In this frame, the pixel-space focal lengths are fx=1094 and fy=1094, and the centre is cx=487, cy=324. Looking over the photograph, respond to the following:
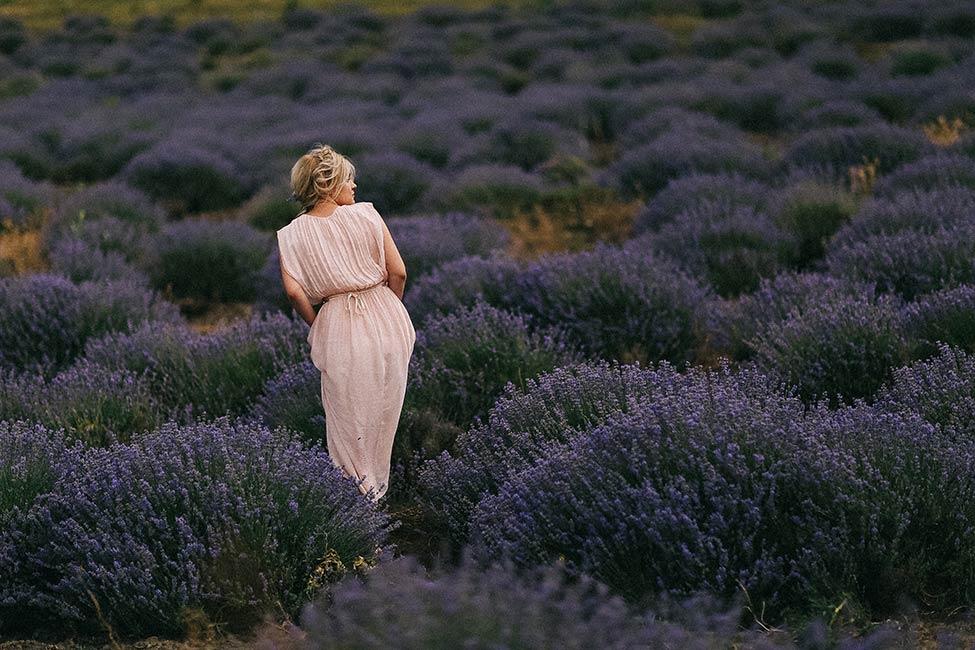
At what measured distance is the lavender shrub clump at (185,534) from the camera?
10.2 feet

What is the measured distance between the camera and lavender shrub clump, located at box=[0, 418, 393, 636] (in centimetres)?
309

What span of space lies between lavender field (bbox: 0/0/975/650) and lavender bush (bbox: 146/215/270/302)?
0.02 meters

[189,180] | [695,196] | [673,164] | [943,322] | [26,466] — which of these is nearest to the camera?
[26,466]

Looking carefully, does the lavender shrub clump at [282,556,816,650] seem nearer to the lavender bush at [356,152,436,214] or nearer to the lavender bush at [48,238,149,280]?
the lavender bush at [48,238,149,280]

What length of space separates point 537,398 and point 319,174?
1.11m

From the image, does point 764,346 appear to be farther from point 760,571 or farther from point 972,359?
point 760,571

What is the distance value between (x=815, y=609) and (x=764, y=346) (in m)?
2.05

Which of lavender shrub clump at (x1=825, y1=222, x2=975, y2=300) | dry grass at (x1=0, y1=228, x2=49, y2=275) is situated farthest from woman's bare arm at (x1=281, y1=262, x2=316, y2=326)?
dry grass at (x1=0, y1=228, x2=49, y2=275)

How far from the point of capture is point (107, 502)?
3316 mm

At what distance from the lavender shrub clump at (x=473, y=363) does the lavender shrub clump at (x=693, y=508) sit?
137cm

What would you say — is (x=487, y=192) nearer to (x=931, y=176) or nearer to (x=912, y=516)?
(x=931, y=176)

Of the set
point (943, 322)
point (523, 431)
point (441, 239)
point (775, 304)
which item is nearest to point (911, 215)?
point (775, 304)

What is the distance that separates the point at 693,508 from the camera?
3.02 m

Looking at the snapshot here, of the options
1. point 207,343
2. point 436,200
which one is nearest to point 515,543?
point 207,343
